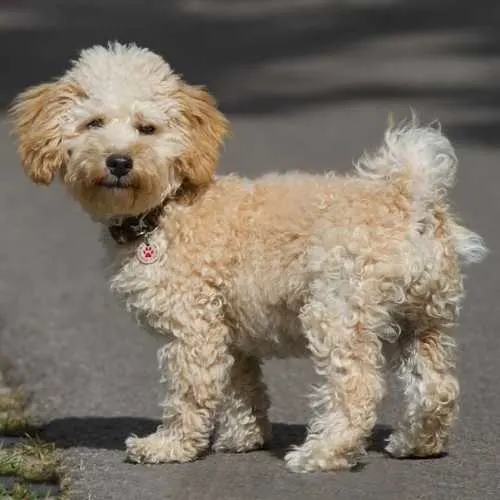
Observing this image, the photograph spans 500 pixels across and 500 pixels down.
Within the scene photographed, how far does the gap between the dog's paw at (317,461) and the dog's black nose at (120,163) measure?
1.29m

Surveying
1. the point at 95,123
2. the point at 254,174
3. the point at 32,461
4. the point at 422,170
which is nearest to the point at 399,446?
the point at 422,170

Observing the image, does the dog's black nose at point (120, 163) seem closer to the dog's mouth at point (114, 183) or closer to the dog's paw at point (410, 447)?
the dog's mouth at point (114, 183)

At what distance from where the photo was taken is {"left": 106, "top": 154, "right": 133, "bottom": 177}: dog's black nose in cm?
659

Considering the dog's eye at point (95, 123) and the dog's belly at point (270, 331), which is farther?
the dog's eye at point (95, 123)

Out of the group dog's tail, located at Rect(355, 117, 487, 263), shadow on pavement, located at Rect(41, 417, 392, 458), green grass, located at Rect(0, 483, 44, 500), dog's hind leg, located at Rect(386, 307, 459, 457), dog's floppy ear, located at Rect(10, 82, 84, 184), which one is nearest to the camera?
green grass, located at Rect(0, 483, 44, 500)

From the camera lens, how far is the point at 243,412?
275 inches

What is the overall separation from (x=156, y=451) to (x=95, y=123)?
1348 mm

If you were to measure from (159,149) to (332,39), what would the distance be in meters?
13.5

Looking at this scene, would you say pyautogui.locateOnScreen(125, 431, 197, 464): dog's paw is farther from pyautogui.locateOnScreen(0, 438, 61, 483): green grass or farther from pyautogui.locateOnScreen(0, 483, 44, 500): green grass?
pyautogui.locateOnScreen(0, 483, 44, 500): green grass

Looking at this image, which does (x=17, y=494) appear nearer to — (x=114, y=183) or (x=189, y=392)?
(x=189, y=392)

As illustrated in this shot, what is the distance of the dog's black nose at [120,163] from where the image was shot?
6.59 metres

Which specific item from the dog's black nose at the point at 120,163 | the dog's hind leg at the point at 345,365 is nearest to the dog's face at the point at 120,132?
the dog's black nose at the point at 120,163

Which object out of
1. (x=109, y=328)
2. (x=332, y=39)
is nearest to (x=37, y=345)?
(x=109, y=328)

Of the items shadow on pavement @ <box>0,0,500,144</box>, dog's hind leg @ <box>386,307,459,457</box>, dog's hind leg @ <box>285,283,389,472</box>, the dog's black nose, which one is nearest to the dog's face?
the dog's black nose
